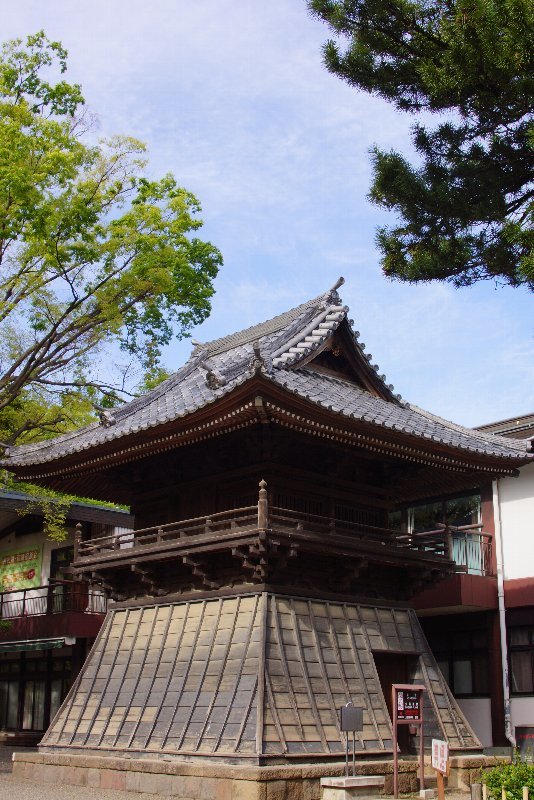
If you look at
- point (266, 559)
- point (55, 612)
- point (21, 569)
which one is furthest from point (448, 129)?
point (21, 569)

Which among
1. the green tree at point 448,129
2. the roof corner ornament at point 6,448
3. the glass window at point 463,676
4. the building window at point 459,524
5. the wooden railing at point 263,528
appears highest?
the green tree at point 448,129

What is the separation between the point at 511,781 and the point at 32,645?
62.9ft

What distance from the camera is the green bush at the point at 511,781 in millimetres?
12916

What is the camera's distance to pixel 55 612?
1147 inches

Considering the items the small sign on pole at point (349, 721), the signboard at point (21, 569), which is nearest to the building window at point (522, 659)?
the small sign on pole at point (349, 721)

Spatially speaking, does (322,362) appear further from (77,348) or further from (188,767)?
(188,767)

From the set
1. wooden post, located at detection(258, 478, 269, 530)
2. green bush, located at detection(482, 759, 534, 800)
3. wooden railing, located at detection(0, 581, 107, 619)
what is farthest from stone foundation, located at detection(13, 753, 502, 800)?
wooden railing, located at detection(0, 581, 107, 619)

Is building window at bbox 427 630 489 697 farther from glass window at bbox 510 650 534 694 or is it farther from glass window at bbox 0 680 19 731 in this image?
glass window at bbox 0 680 19 731

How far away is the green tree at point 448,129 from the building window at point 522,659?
13.4 meters

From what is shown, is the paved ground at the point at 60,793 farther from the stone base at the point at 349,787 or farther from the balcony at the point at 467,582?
the balcony at the point at 467,582

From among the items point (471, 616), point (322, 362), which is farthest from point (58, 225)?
point (471, 616)

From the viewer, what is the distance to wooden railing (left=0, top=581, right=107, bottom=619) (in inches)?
1163

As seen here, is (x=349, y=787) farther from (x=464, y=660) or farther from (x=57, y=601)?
(x=57, y=601)

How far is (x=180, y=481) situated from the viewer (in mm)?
21578
